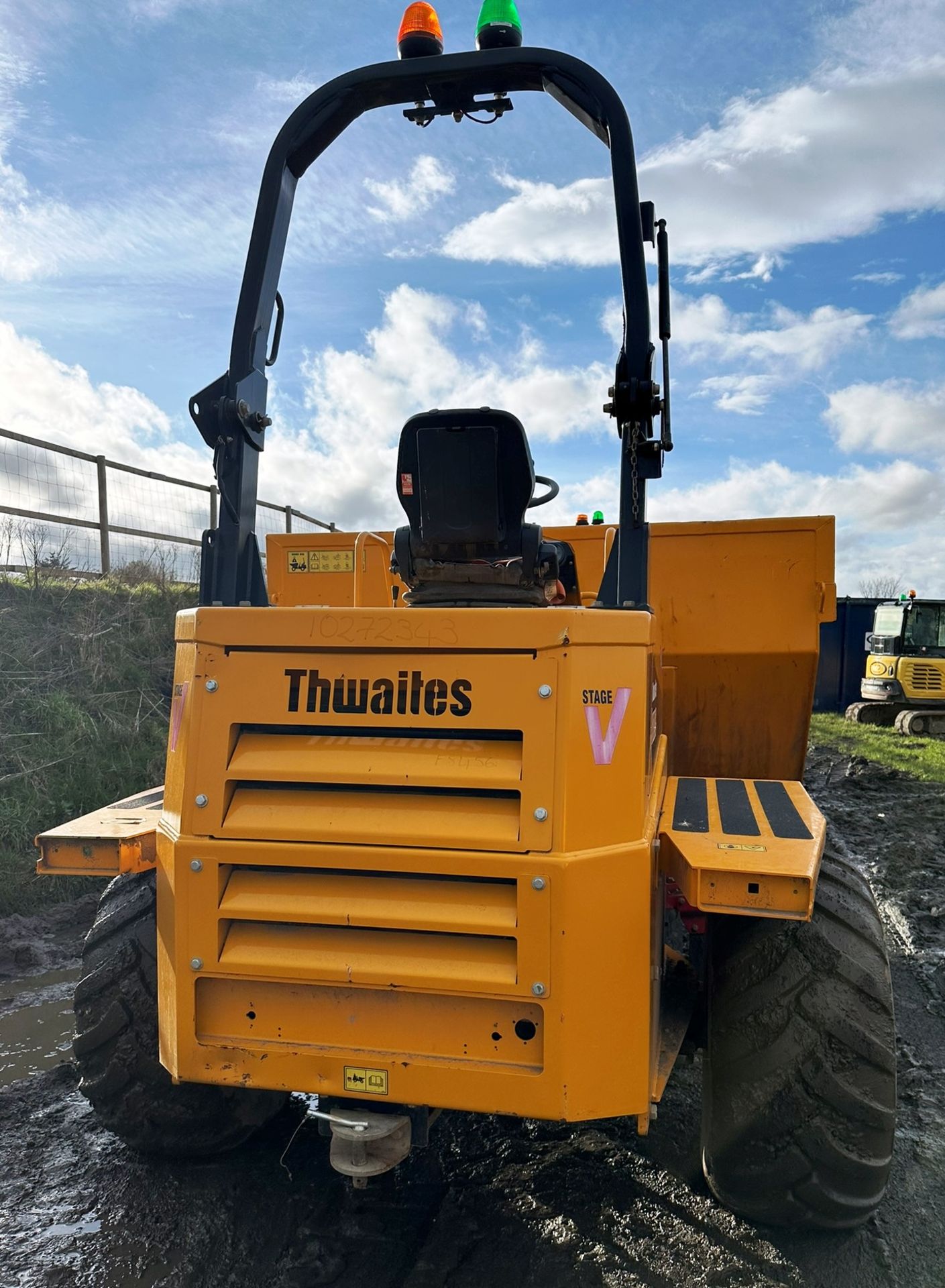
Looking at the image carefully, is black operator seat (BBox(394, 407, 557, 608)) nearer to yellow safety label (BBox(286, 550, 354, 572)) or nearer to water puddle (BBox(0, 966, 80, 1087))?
yellow safety label (BBox(286, 550, 354, 572))

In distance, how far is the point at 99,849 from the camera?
269cm

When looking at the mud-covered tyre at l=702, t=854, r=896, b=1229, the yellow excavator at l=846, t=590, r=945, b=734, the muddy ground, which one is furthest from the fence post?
the yellow excavator at l=846, t=590, r=945, b=734

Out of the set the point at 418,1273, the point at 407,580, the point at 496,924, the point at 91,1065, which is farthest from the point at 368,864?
the point at 91,1065

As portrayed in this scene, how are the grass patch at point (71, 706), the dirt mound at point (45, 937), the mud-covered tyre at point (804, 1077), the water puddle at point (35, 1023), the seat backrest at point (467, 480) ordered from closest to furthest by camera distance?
the mud-covered tyre at point (804, 1077) → the seat backrest at point (467, 480) → the water puddle at point (35, 1023) → the dirt mound at point (45, 937) → the grass patch at point (71, 706)

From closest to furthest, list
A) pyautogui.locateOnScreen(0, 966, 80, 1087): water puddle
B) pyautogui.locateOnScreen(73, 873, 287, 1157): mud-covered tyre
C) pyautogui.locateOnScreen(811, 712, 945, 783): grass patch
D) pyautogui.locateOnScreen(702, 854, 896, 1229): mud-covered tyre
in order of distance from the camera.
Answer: pyautogui.locateOnScreen(702, 854, 896, 1229): mud-covered tyre, pyautogui.locateOnScreen(73, 873, 287, 1157): mud-covered tyre, pyautogui.locateOnScreen(0, 966, 80, 1087): water puddle, pyautogui.locateOnScreen(811, 712, 945, 783): grass patch

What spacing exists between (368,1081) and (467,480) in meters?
1.69

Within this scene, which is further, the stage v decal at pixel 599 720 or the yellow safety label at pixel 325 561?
the yellow safety label at pixel 325 561

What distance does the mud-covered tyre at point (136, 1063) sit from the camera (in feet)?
9.19

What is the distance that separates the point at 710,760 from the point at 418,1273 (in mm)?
2501

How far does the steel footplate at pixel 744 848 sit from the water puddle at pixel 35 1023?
118 inches

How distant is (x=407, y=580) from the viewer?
2.92m

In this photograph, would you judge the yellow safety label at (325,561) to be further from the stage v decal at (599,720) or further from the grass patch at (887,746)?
the grass patch at (887,746)

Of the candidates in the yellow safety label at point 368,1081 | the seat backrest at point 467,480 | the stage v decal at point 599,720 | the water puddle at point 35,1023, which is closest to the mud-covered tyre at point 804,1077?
the stage v decal at point 599,720

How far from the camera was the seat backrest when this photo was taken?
2609 mm
